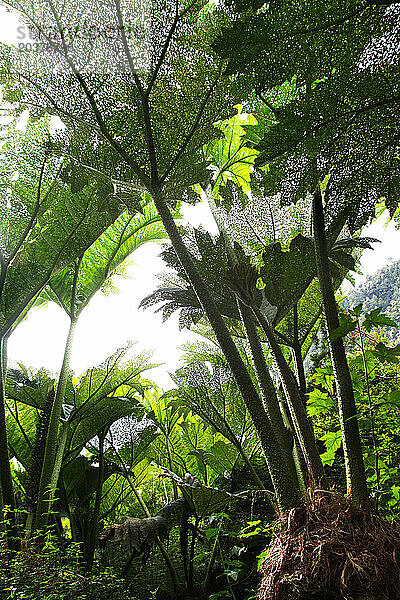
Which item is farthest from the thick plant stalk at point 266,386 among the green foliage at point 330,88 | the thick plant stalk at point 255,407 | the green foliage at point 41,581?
the green foliage at point 41,581

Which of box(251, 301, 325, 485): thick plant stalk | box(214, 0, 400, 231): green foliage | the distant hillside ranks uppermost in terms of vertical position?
the distant hillside

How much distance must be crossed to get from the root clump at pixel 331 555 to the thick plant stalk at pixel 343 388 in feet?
0.36

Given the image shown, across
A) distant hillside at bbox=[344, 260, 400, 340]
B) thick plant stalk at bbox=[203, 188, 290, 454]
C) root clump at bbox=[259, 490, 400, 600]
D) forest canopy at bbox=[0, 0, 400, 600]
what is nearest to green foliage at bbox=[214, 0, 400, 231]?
forest canopy at bbox=[0, 0, 400, 600]

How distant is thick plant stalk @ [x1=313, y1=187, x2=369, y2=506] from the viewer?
3.75 ft

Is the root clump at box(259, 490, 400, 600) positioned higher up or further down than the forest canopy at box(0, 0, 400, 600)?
further down

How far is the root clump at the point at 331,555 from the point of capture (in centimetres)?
89

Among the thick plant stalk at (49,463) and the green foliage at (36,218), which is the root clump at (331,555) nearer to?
the thick plant stalk at (49,463)

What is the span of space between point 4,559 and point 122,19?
2224 millimetres

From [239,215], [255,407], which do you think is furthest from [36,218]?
[255,407]

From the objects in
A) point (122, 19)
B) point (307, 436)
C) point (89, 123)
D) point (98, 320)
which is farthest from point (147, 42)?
point (98, 320)

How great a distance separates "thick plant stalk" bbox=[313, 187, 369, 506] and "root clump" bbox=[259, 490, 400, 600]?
0.36 feet

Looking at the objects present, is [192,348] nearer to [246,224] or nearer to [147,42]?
[246,224]

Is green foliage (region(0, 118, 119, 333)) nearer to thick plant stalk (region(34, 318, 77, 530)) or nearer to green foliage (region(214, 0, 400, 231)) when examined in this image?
thick plant stalk (region(34, 318, 77, 530))

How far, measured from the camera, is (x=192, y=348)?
3.52 metres
